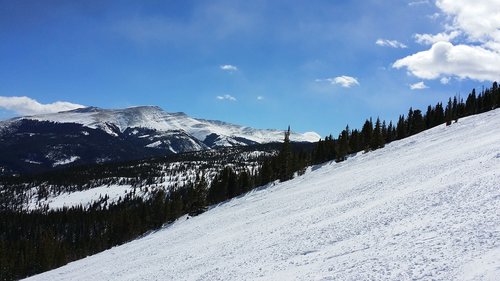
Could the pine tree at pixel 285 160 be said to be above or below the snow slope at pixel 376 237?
above

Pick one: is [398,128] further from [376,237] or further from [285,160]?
[376,237]

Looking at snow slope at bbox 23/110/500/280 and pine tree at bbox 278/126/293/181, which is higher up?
pine tree at bbox 278/126/293/181

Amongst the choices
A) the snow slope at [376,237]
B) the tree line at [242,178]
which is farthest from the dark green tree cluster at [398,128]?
the snow slope at [376,237]

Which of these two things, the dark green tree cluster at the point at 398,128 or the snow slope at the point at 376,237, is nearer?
the snow slope at the point at 376,237

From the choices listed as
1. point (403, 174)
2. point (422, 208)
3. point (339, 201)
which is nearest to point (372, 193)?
point (339, 201)

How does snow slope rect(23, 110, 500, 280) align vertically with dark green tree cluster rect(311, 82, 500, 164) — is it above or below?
below

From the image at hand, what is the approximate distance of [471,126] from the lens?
64.4 m

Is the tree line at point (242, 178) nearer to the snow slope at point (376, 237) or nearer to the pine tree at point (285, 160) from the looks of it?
the pine tree at point (285, 160)

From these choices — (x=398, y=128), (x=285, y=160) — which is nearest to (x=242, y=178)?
(x=285, y=160)

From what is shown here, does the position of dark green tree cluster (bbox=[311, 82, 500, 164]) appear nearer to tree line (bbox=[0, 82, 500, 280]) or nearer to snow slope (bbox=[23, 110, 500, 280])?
tree line (bbox=[0, 82, 500, 280])

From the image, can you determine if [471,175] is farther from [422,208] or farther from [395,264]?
[395,264]

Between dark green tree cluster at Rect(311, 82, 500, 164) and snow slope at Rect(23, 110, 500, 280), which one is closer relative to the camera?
snow slope at Rect(23, 110, 500, 280)

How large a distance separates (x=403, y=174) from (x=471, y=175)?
35.4 feet

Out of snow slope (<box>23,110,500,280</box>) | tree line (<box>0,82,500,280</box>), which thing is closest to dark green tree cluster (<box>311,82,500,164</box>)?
tree line (<box>0,82,500,280</box>)
